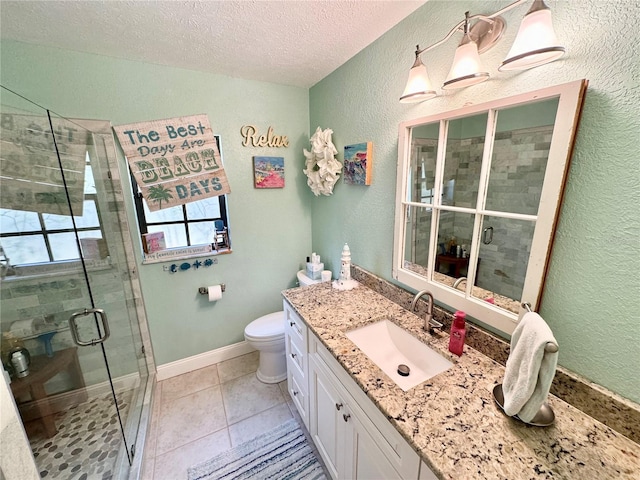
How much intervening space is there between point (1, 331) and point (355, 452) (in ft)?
6.43

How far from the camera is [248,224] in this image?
2195 millimetres

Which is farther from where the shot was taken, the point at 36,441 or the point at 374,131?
the point at 374,131

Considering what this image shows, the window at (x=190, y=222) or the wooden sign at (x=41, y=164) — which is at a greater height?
the wooden sign at (x=41, y=164)

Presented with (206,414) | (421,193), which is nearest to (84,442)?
(206,414)

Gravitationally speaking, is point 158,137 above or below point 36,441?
above

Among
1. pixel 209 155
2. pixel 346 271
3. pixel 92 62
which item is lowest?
pixel 346 271

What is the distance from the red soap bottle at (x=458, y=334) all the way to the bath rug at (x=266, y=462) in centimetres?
107

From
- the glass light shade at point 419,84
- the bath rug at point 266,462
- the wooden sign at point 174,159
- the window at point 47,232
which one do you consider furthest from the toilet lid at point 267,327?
the glass light shade at point 419,84

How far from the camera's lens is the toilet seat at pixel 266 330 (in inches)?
75.7

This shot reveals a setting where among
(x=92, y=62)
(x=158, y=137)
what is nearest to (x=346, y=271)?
(x=158, y=137)

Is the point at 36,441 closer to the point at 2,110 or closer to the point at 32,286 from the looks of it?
the point at 32,286

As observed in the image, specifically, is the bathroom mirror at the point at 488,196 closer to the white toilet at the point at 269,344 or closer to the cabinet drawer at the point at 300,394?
the cabinet drawer at the point at 300,394

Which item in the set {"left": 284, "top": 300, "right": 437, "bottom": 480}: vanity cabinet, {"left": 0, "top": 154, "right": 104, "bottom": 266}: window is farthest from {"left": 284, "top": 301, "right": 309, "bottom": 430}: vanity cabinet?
{"left": 0, "top": 154, "right": 104, "bottom": 266}: window

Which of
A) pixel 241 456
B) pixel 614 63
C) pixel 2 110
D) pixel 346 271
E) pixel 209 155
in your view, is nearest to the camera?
pixel 614 63
